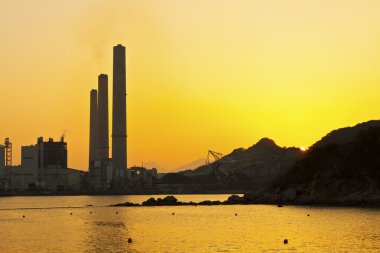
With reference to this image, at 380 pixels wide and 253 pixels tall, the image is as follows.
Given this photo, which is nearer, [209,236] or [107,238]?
[209,236]

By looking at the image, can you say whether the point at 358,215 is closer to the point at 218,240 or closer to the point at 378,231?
the point at 378,231

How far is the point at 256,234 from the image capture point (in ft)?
337

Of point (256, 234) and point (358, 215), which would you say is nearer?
point (256, 234)

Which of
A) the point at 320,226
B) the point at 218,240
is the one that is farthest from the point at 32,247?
the point at 320,226

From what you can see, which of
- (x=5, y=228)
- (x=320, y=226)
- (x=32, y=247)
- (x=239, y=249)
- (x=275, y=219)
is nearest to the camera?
(x=239, y=249)

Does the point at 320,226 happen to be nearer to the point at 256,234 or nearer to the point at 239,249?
the point at 256,234

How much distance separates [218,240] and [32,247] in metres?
27.2

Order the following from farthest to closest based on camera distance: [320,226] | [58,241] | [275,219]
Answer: [275,219], [320,226], [58,241]

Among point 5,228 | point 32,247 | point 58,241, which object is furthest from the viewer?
point 5,228

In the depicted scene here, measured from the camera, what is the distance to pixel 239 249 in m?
81.4

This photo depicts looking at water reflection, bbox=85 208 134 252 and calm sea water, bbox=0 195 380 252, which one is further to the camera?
water reflection, bbox=85 208 134 252

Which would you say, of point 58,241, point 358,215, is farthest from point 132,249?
point 358,215

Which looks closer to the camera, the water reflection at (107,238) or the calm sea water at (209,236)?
the calm sea water at (209,236)

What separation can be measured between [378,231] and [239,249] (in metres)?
32.2
